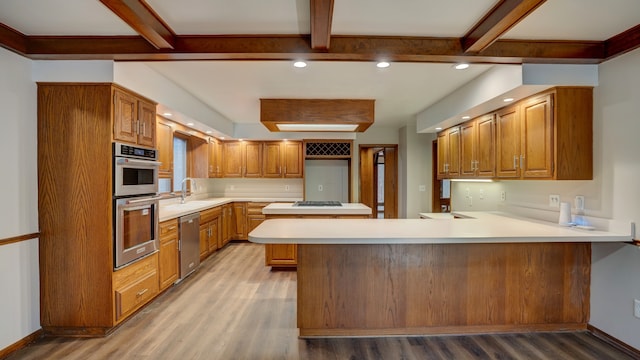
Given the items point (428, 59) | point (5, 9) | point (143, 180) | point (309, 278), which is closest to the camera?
point (5, 9)

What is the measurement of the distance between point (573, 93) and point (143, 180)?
3776 mm

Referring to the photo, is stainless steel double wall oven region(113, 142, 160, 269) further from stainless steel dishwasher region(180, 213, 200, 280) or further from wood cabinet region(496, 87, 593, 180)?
wood cabinet region(496, 87, 593, 180)

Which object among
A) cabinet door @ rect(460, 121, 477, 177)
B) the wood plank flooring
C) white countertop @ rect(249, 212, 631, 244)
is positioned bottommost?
the wood plank flooring

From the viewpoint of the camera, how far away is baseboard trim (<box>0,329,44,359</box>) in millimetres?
2249

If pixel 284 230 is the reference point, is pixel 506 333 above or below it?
below

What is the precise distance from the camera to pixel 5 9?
1.97 metres

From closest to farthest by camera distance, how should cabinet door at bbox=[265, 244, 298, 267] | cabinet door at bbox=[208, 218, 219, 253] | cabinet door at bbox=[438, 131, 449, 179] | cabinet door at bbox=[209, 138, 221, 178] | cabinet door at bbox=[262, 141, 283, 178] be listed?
cabinet door at bbox=[265, 244, 298, 267] → cabinet door at bbox=[438, 131, 449, 179] → cabinet door at bbox=[208, 218, 219, 253] → cabinet door at bbox=[209, 138, 221, 178] → cabinet door at bbox=[262, 141, 283, 178]

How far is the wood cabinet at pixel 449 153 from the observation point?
4148 mm

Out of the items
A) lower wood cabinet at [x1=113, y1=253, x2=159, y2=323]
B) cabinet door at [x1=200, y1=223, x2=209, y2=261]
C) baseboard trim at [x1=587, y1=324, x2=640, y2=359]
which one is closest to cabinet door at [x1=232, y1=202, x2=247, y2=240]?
cabinet door at [x1=200, y1=223, x2=209, y2=261]

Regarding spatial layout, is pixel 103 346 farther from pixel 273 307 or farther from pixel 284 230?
pixel 284 230

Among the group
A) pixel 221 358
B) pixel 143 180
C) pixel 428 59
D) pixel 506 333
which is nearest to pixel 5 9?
pixel 143 180

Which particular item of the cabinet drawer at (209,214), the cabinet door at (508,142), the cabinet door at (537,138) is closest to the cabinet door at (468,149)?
the cabinet door at (508,142)

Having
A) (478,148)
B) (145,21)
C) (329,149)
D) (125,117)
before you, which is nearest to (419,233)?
(478,148)

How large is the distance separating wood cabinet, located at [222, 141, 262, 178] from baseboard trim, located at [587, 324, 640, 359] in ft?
17.1
